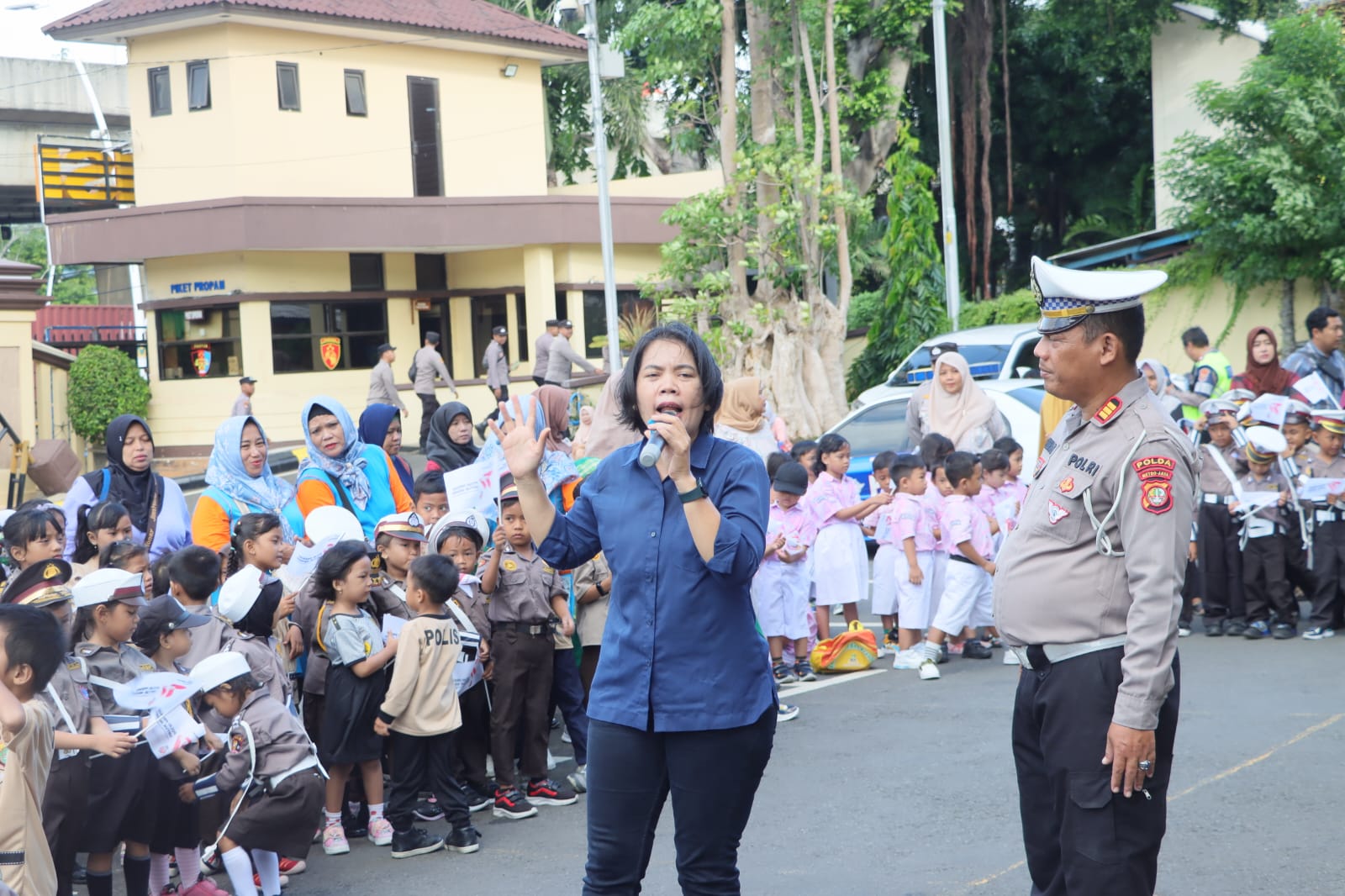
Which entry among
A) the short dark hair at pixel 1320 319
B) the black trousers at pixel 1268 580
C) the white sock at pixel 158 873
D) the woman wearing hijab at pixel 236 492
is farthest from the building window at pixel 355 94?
the white sock at pixel 158 873

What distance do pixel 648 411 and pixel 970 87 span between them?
71.4 feet

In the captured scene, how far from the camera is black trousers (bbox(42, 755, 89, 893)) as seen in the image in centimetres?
485

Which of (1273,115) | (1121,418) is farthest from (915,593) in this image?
(1273,115)

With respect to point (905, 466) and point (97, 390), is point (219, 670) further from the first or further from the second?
point (97, 390)

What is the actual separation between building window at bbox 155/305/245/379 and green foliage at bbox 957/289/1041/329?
43.8ft

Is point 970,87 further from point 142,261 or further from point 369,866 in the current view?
point 369,866

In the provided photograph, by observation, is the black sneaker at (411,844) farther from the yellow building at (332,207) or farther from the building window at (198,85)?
the building window at (198,85)

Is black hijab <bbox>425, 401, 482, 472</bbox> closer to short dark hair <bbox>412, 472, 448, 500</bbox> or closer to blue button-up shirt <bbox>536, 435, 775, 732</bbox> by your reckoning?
short dark hair <bbox>412, 472, 448, 500</bbox>

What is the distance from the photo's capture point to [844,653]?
9055mm

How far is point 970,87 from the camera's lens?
78.5 ft

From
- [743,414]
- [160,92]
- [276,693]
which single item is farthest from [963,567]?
[160,92]

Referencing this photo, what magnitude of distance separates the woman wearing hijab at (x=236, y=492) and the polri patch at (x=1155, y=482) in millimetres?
4678

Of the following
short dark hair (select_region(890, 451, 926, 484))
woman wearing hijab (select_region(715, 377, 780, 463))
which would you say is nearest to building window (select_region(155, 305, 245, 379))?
woman wearing hijab (select_region(715, 377, 780, 463))

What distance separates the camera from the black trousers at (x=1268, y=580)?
31.0 ft
